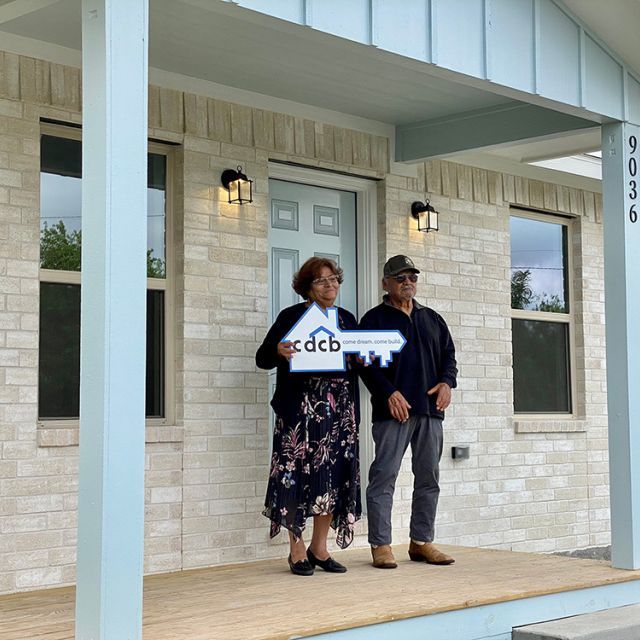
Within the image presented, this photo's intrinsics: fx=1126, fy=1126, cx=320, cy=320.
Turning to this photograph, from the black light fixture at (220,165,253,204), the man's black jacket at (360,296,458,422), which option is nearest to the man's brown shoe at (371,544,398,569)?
the man's black jacket at (360,296,458,422)

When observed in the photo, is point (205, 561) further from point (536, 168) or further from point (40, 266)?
point (536, 168)

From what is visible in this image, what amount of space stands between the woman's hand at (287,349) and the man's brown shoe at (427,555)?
1.45 metres

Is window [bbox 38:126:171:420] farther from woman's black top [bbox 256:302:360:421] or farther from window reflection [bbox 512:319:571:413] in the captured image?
window reflection [bbox 512:319:571:413]

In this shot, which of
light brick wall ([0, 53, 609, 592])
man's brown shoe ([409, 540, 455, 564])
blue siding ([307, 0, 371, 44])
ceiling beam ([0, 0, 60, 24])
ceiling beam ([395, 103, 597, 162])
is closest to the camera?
ceiling beam ([0, 0, 60, 24])

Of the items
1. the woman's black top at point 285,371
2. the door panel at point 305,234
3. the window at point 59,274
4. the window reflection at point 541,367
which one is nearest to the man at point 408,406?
the woman's black top at point 285,371

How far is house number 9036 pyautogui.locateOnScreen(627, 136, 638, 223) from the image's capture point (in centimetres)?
627

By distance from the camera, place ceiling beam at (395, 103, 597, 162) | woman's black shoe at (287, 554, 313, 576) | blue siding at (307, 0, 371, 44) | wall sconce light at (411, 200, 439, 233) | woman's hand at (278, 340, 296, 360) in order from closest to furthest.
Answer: blue siding at (307, 0, 371, 44), woman's hand at (278, 340, 296, 360), woman's black shoe at (287, 554, 313, 576), ceiling beam at (395, 103, 597, 162), wall sconce light at (411, 200, 439, 233)

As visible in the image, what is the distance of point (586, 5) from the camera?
579 centimetres

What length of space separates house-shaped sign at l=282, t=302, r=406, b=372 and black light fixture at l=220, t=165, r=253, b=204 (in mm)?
971

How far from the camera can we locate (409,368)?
6281 mm

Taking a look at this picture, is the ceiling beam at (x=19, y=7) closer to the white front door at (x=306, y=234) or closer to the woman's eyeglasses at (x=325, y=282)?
the woman's eyeglasses at (x=325, y=282)

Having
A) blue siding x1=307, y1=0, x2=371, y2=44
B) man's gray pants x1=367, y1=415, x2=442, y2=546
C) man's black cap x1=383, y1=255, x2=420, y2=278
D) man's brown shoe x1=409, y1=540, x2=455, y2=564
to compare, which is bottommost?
man's brown shoe x1=409, y1=540, x2=455, y2=564

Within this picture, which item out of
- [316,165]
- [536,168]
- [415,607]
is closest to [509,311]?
[536,168]

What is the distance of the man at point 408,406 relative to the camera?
6.17 metres
